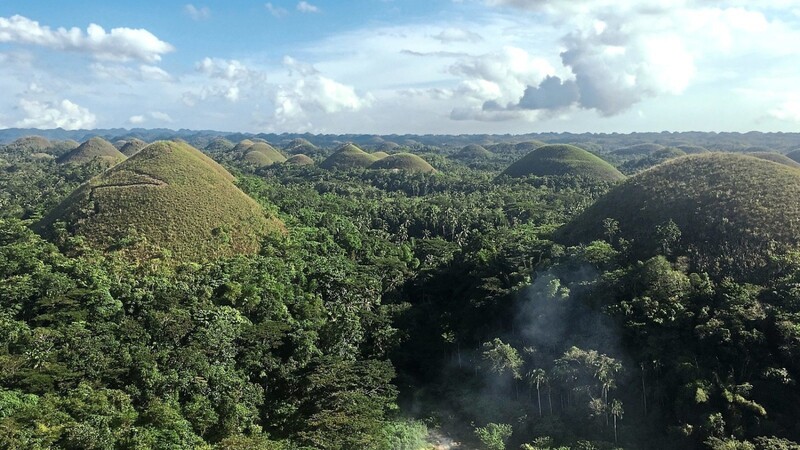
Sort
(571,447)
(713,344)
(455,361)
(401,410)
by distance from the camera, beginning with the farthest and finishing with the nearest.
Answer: (455,361)
(401,410)
(713,344)
(571,447)

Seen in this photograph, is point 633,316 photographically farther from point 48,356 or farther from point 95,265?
point 95,265

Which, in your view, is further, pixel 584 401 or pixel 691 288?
pixel 691 288

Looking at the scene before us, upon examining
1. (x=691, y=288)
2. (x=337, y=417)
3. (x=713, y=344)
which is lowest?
(x=337, y=417)

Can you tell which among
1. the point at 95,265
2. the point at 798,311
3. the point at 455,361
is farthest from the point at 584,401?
the point at 95,265

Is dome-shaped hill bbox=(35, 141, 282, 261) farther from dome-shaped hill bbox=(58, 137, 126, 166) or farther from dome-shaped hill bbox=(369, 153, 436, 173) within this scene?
dome-shaped hill bbox=(58, 137, 126, 166)

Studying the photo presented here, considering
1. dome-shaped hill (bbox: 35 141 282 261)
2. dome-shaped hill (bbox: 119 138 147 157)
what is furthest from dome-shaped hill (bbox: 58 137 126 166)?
dome-shaped hill (bbox: 35 141 282 261)

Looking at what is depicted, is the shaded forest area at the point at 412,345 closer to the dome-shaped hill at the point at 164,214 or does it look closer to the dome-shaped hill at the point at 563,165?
the dome-shaped hill at the point at 164,214
